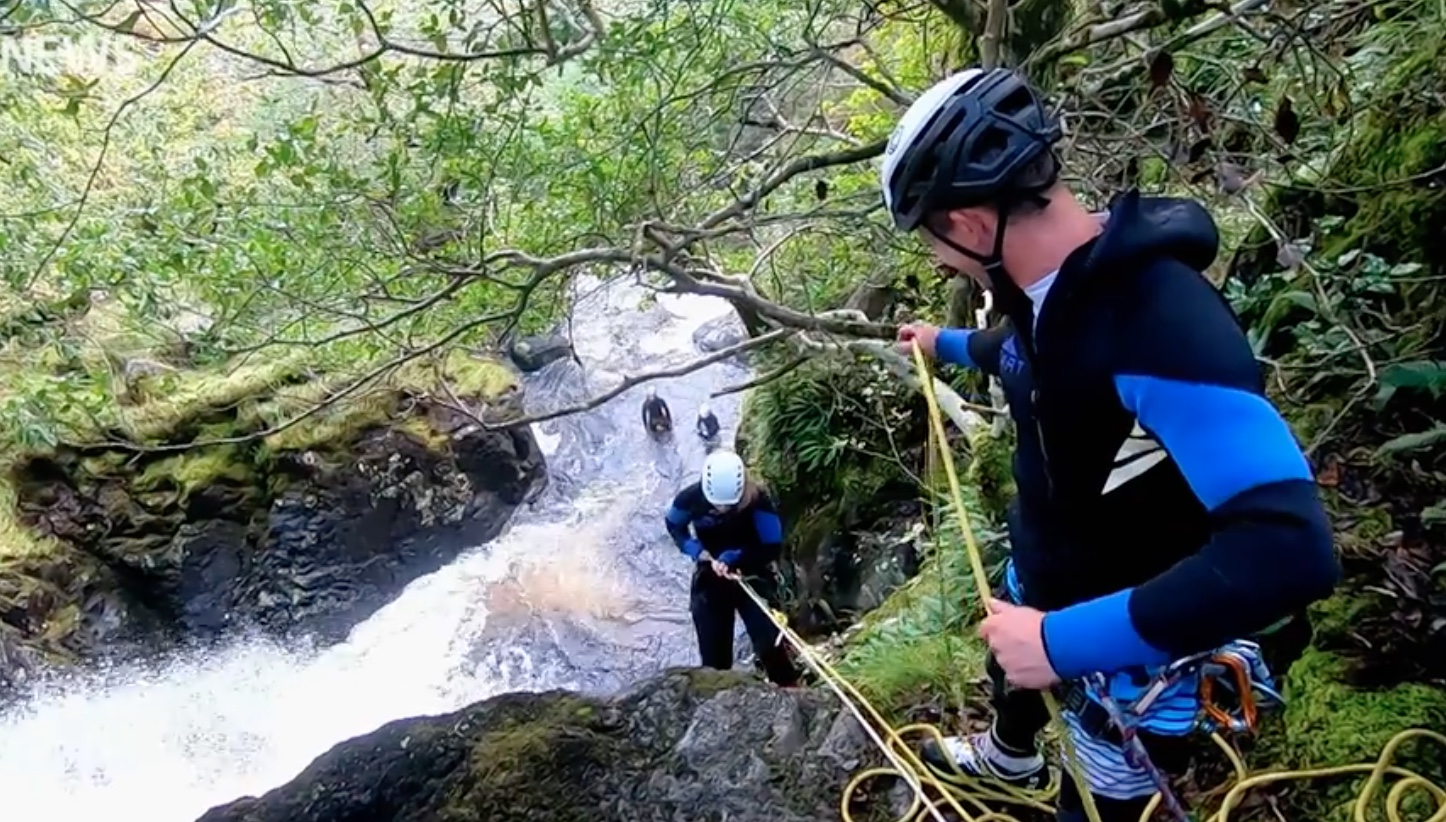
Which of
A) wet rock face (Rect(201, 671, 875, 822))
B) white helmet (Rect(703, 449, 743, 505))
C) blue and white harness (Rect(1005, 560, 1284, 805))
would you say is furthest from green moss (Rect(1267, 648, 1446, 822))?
white helmet (Rect(703, 449, 743, 505))

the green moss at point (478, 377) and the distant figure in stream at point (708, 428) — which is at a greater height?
the green moss at point (478, 377)

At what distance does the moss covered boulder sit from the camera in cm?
890

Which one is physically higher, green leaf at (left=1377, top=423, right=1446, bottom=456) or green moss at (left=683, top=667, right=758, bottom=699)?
green leaf at (left=1377, top=423, right=1446, bottom=456)

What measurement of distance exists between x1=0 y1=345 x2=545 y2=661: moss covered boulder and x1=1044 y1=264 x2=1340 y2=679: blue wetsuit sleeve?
25.7 feet

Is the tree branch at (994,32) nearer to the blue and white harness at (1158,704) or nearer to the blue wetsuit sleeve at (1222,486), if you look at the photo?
the blue and white harness at (1158,704)

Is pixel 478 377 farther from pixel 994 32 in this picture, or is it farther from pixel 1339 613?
pixel 1339 613

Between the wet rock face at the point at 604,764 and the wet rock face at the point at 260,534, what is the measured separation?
725 centimetres

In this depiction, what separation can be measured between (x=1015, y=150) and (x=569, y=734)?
6.16 feet

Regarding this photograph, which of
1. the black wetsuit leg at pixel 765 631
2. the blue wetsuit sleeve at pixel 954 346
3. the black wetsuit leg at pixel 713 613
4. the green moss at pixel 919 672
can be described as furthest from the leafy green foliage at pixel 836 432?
the blue wetsuit sleeve at pixel 954 346

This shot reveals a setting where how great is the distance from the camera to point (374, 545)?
10.3m

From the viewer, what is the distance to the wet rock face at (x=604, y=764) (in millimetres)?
2623

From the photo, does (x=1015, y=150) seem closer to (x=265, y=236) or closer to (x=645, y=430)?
(x=265, y=236)

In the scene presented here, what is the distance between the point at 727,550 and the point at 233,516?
19.3ft

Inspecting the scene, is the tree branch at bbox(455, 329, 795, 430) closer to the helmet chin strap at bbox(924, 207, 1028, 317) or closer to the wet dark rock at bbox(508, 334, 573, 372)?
the helmet chin strap at bbox(924, 207, 1028, 317)
